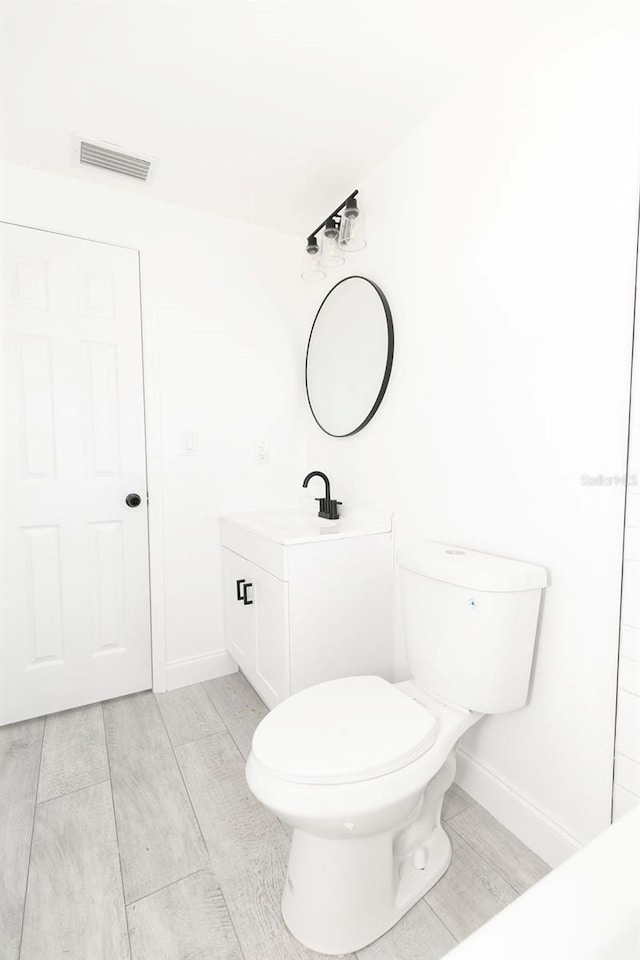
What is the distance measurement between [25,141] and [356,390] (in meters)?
1.43

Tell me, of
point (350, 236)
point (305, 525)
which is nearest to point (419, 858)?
point (305, 525)

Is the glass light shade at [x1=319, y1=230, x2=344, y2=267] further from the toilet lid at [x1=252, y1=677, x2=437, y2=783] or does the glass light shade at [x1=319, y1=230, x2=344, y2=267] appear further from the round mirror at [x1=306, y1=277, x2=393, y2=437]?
the toilet lid at [x1=252, y1=677, x2=437, y2=783]

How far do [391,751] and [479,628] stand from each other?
354 millimetres

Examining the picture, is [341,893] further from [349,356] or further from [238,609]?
[349,356]

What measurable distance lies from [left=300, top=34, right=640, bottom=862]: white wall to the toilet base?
460 mm

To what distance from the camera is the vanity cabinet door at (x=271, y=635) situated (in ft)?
→ 4.88

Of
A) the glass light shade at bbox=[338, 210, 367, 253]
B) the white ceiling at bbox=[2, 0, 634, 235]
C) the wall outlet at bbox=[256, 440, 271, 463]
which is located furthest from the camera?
the wall outlet at bbox=[256, 440, 271, 463]

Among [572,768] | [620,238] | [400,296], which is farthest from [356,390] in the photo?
[572,768]

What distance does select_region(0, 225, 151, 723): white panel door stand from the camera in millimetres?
1712

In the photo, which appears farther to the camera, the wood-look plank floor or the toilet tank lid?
the toilet tank lid

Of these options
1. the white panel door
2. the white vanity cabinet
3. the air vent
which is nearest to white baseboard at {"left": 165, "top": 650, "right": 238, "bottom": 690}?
the white panel door

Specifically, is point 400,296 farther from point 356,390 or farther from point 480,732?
point 480,732

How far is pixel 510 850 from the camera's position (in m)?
1.19

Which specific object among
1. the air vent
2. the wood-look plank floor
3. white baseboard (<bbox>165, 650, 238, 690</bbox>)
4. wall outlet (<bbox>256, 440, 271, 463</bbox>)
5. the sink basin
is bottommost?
the wood-look plank floor
